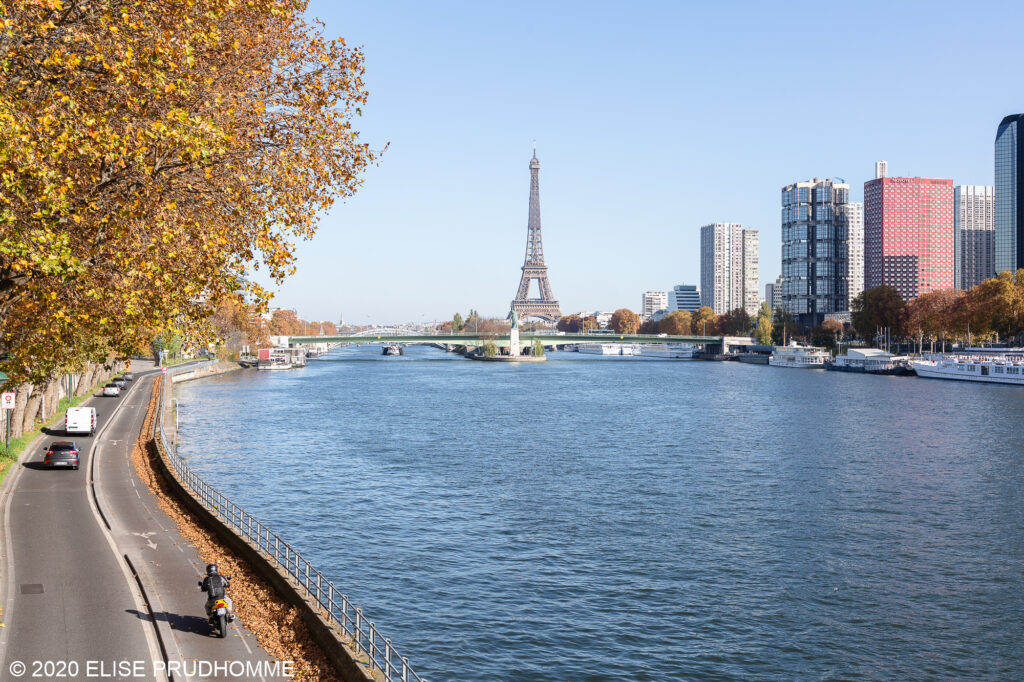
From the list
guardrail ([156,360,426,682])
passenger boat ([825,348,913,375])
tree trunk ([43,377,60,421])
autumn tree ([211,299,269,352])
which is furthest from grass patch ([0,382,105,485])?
passenger boat ([825,348,913,375])

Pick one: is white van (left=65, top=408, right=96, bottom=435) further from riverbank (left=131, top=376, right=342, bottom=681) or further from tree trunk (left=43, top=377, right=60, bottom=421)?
riverbank (left=131, top=376, right=342, bottom=681)

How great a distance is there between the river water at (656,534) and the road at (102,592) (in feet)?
20.9

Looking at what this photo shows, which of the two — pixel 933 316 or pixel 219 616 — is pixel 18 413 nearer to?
pixel 219 616

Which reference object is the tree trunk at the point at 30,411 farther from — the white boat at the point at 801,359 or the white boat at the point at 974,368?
the white boat at the point at 801,359

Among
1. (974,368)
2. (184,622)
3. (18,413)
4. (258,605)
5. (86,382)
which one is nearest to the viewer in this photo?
(184,622)

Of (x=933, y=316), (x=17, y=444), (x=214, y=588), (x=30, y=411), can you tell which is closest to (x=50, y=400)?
(x=30, y=411)

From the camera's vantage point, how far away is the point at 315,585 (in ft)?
87.4

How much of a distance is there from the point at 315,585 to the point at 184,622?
22.4 ft

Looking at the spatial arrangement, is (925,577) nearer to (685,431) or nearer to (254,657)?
(254,657)

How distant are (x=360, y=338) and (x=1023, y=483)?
512ft

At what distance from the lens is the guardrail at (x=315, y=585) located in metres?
18.2

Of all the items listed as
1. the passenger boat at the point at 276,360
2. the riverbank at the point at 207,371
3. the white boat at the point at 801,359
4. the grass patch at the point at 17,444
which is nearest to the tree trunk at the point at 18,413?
the grass patch at the point at 17,444

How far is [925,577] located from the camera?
31.8 m

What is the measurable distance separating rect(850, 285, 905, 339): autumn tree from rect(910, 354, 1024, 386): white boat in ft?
95.3
